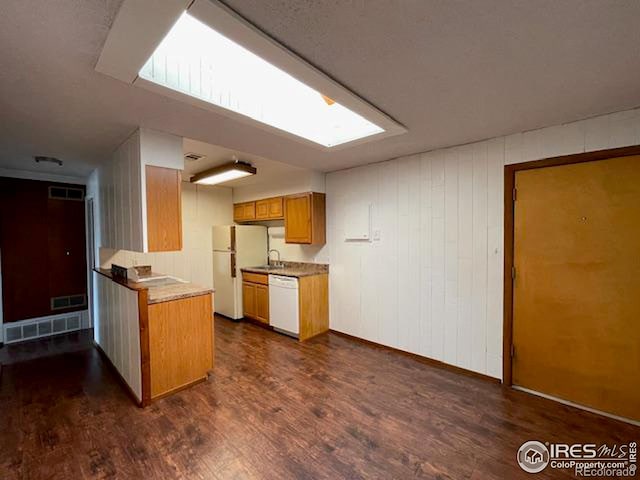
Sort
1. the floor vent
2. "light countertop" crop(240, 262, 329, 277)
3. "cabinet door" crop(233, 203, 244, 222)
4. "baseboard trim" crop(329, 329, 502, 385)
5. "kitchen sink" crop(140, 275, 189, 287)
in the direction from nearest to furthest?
"baseboard trim" crop(329, 329, 502, 385)
"kitchen sink" crop(140, 275, 189, 287)
the floor vent
"light countertop" crop(240, 262, 329, 277)
"cabinet door" crop(233, 203, 244, 222)

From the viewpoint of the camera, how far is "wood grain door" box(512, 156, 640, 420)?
84.1 inches

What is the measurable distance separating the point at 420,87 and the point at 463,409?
248 cm

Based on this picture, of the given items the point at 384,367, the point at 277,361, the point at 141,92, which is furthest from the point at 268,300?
the point at 141,92

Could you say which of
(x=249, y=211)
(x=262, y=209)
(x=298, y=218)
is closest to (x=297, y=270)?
(x=298, y=218)

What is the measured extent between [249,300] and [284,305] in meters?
0.91

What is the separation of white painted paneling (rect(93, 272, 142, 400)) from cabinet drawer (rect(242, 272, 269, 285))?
1.91m

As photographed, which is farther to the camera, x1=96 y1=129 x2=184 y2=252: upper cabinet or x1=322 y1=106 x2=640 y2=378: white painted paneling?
x1=322 y1=106 x2=640 y2=378: white painted paneling

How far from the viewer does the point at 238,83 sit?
197cm

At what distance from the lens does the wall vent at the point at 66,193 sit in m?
4.21

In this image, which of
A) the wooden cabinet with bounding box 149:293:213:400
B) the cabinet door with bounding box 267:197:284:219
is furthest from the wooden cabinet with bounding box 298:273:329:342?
the wooden cabinet with bounding box 149:293:213:400

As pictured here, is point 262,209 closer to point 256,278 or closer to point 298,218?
point 298,218

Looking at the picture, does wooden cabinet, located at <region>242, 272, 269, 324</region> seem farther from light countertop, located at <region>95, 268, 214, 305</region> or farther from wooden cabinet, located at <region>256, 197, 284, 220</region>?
light countertop, located at <region>95, 268, 214, 305</region>

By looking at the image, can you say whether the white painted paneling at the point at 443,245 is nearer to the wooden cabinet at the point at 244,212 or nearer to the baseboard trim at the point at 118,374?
the wooden cabinet at the point at 244,212

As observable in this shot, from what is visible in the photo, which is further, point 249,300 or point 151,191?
point 249,300
